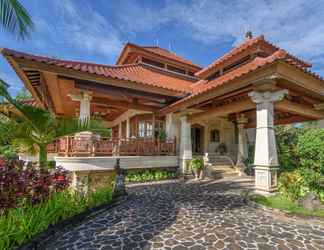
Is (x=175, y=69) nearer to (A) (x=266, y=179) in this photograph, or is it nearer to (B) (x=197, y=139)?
(B) (x=197, y=139)

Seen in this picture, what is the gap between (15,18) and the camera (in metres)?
3.57

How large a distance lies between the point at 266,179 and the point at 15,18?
7.30 m

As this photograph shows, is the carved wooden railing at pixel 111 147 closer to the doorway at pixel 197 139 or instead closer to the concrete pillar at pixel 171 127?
the concrete pillar at pixel 171 127

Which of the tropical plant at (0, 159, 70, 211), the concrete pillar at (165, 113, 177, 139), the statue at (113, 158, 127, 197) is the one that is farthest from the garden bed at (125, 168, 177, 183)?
the tropical plant at (0, 159, 70, 211)

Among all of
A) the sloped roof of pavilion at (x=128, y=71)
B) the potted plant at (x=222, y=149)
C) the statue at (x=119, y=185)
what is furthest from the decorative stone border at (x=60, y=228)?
the potted plant at (x=222, y=149)

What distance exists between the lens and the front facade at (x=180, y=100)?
247 inches

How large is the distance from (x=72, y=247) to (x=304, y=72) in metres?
7.54

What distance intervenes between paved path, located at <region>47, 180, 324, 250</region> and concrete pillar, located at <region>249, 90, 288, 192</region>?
1017mm

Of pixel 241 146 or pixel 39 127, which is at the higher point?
pixel 39 127

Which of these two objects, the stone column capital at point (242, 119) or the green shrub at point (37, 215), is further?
the stone column capital at point (242, 119)

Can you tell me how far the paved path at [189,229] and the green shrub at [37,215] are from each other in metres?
0.46

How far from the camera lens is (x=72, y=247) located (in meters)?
3.51

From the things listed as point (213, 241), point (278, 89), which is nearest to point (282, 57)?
point (278, 89)

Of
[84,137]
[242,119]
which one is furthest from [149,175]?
[242,119]
